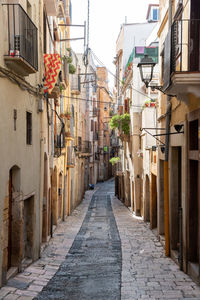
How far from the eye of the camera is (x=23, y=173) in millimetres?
11047

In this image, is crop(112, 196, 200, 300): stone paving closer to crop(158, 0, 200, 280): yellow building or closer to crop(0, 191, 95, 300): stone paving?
crop(158, 0, 200, 280): yellow building

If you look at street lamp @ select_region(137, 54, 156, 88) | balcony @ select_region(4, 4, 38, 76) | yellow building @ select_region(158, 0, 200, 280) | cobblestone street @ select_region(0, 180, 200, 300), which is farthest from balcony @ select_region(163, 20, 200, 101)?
cobblestone street @ select_region(0, 180, 200, 300)

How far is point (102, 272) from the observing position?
10.8 metres

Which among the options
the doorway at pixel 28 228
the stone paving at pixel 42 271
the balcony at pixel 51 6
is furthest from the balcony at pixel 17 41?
the balcony at pixel 51 6

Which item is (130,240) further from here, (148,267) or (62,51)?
(62,51)

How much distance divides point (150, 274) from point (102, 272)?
1256 millimetres

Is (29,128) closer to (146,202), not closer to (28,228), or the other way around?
(28,228)

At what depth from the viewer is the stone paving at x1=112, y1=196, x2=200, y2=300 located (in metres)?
8.99

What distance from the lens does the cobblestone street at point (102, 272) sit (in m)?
9.00

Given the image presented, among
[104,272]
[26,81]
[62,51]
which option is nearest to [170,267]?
[104,272]

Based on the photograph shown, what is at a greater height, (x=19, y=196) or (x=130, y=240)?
(x=19, y=196)

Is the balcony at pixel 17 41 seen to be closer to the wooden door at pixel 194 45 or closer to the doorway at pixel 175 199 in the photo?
the wooden door at pixel 194 45

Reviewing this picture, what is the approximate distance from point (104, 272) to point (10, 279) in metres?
2.47

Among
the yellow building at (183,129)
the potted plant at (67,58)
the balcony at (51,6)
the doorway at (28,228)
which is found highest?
the balcony at (51,6)
